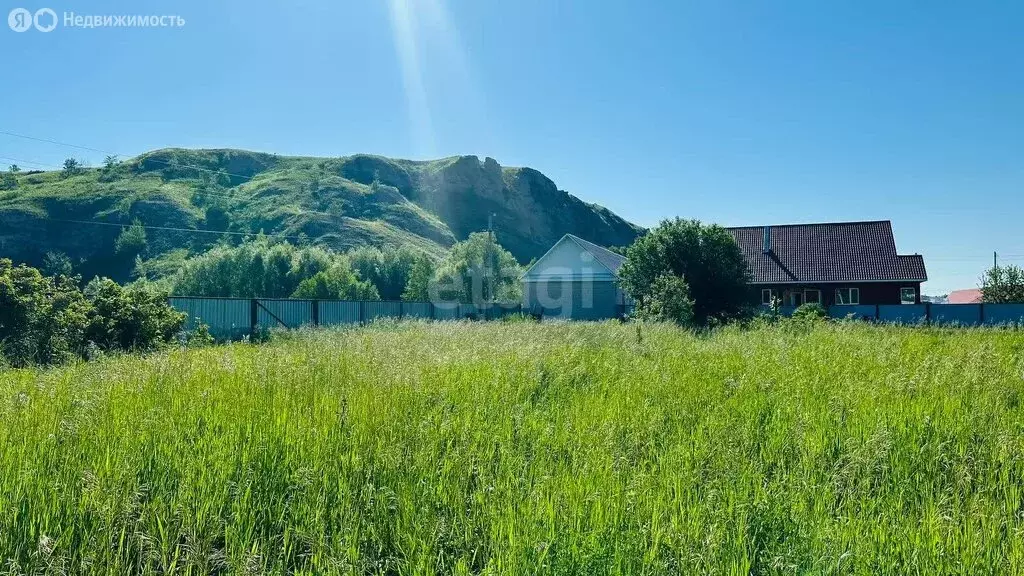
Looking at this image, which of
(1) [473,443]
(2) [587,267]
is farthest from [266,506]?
(2) [587,267]

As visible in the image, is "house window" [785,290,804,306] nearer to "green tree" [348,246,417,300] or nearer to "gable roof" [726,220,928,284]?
"gable roof" [726,220,928,284]

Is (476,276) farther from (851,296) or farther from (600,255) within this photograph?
(851,296)

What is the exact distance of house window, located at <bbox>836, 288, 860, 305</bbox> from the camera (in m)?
32.1

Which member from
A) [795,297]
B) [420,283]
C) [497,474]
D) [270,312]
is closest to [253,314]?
[270,312]

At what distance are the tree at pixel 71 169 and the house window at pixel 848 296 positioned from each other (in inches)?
4304

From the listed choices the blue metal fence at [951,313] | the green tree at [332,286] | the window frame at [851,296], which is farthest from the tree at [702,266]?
the green tree at [332,286]

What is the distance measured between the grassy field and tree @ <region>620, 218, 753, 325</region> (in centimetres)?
1402

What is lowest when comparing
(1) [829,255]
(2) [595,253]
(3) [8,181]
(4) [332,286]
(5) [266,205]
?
(4) [332,286]

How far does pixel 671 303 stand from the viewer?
58.4ft

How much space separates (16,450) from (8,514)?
969 mm

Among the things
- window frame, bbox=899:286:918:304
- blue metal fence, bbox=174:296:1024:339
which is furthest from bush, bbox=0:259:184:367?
window frame, bbox=899:286:918:304

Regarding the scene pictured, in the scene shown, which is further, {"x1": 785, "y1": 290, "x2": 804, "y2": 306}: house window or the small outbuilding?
the small outbuilding

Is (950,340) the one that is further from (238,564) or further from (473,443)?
(238,564)

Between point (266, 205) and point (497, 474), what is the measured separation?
309 ft
